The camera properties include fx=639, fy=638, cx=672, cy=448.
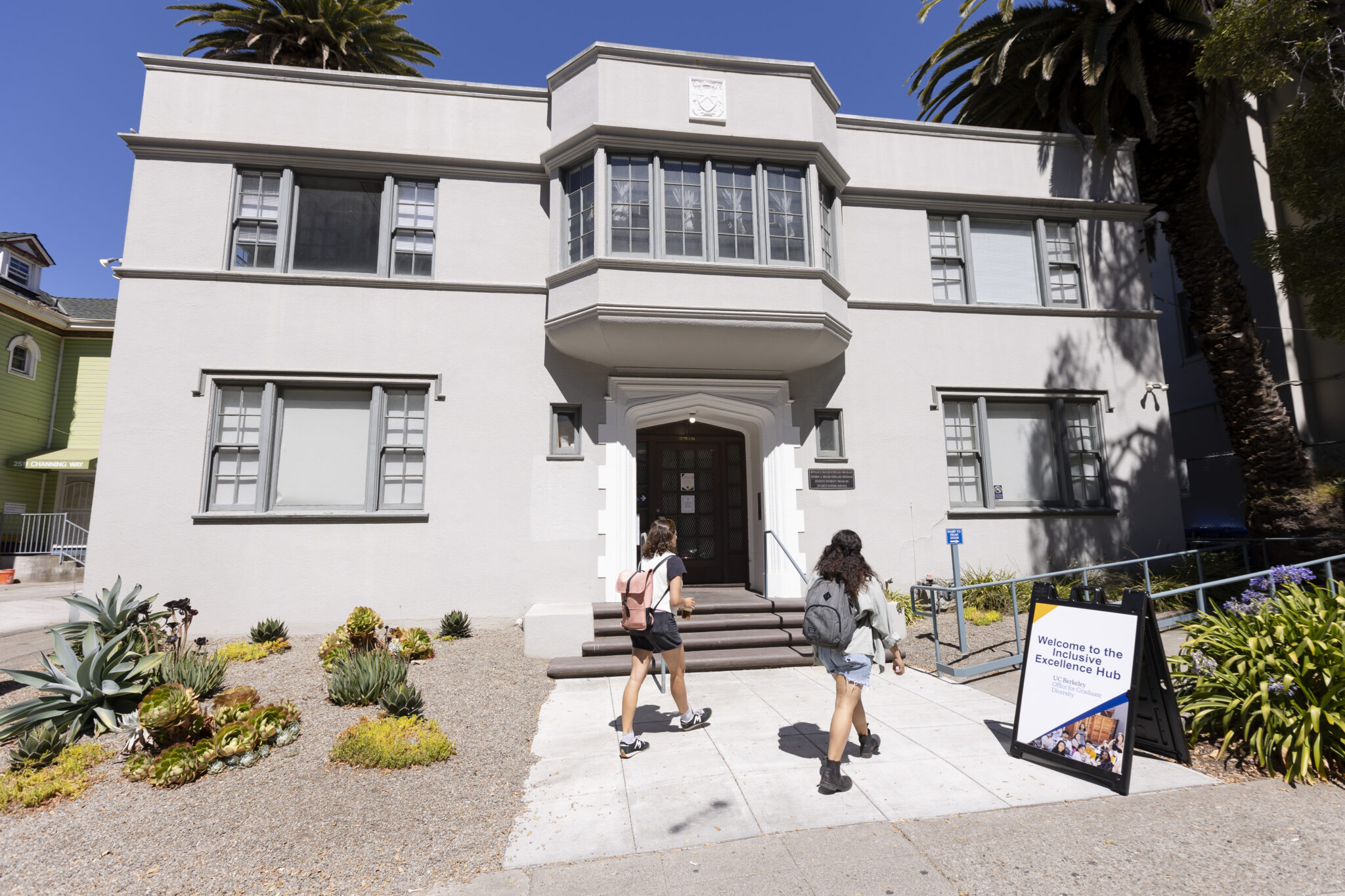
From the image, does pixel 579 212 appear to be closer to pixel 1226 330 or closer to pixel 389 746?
pixel 389 746

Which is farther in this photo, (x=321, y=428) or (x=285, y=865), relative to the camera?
(x=321, y=428)

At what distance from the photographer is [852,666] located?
487 centimetres

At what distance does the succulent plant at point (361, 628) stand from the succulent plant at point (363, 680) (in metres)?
1.21

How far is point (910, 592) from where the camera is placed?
1048 centimetres

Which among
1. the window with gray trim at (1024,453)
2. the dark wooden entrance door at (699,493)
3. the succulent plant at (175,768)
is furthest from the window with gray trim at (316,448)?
the window with gray trim at (1024,453)

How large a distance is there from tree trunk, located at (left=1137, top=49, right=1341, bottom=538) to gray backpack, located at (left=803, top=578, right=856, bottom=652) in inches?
377

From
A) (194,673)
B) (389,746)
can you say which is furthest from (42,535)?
(389,746)

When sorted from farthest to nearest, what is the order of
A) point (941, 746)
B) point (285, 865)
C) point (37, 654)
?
point (37, 654) → point (941, 746) → point (285, 865)

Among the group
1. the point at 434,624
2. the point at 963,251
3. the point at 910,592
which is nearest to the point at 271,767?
the point at 434,624

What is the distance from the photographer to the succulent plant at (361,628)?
7.92 metres

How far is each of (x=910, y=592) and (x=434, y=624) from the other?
754 centimetres

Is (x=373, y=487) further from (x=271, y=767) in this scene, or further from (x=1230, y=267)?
(x=1230, y=267)

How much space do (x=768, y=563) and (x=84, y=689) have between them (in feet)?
27.4

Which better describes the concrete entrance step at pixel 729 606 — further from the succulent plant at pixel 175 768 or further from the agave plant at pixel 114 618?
the agave plant at pixel 114 618
